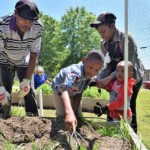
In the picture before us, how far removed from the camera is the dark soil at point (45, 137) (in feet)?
8.01

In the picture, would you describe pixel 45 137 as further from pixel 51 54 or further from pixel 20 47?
pixel 51 54

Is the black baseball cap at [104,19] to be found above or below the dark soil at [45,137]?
above

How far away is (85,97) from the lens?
8258mm

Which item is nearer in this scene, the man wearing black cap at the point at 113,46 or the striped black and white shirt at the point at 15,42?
the striped black and white shirt at the point at 15,42

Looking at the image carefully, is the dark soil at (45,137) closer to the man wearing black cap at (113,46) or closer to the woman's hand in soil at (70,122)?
the woman's hand in soil at (70,122)

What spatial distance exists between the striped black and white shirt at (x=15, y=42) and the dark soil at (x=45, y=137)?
0.88 meters

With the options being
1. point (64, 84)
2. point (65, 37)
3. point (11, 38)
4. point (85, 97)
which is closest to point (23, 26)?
point (11, 38)

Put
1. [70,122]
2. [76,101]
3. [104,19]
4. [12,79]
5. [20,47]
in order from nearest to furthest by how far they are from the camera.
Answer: [70,122] < [76,101] < [104,19] < [20,47] < [12,79]

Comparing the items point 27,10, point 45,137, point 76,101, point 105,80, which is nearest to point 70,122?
point 45,137

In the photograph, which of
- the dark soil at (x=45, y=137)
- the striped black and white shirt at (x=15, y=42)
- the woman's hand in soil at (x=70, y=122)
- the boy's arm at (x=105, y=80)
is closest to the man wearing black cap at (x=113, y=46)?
the boy's arm at (x=105, y=80)

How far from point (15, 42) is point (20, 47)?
4.5 inches

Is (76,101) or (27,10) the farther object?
(76,101)

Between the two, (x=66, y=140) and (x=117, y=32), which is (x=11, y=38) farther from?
(x=66, y=140)

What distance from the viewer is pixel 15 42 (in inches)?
142
